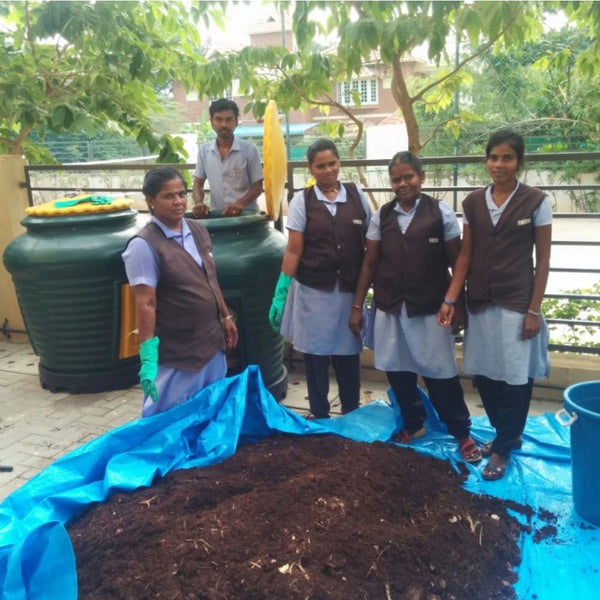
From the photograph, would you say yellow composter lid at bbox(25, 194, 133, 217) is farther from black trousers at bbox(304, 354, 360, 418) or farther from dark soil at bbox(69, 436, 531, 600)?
dark soil at bbox(69, 436, 531, 600)

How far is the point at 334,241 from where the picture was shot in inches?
115

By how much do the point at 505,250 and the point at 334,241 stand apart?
80 cm

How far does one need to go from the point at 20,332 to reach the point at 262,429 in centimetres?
346

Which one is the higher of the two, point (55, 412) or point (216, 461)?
point (216, 461)

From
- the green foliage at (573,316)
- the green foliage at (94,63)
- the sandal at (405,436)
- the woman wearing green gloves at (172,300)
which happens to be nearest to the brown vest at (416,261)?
the sandal at (405,436)

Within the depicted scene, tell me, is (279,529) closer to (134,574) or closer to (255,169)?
(134,574)

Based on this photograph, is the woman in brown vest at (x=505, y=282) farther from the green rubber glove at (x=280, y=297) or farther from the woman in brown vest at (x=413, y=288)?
the green rubber glove at (x=280, y=297)

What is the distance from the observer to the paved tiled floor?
10.8 ft

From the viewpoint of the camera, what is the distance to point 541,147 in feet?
38.8

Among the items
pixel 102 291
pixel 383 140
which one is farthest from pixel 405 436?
pixel 383 140

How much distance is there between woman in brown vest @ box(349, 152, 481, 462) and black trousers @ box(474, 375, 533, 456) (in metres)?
0.14

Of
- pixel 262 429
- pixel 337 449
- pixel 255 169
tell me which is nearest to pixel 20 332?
pixel 255 169

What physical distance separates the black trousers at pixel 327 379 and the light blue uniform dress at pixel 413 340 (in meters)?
0.36

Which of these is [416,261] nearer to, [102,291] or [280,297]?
[280,297]
